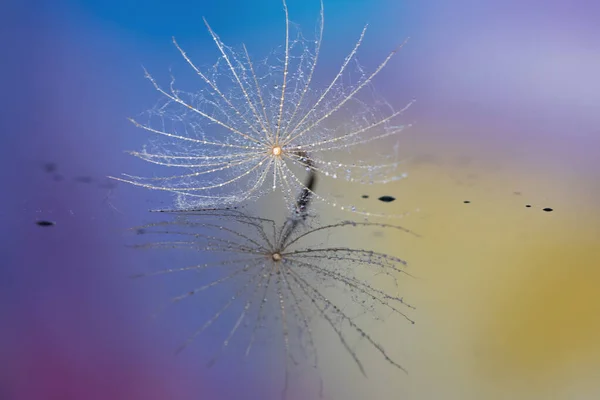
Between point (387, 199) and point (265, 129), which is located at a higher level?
point (265, 129)

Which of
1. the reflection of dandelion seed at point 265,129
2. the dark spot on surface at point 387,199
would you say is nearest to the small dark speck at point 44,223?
the reflection of dandelion seed at point 265,129

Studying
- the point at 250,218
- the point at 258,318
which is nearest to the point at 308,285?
the point at 258,318

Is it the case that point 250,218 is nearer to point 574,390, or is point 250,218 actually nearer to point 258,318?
point 258,318

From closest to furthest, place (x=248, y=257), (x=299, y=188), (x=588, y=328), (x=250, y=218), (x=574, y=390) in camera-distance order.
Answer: (x=574, y=390)
(x=588, y=328)
(x=248, y=257)
(x=250, y=218)
(x=299, y=188)

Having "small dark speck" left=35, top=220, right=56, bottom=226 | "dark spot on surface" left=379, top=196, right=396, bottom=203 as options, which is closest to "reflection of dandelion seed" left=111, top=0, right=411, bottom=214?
"dark spot on surface" left=379, top=196, right=396, bottom=203

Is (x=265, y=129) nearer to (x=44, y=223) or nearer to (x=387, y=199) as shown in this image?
(x=387, y=199)

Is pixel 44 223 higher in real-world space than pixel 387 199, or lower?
lower

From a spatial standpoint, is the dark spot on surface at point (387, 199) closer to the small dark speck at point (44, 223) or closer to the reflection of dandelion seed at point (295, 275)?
the reflection of dandelion seed at point (295, 275)

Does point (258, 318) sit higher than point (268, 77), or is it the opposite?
point (268, 77)

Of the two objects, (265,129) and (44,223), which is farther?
(265,129)

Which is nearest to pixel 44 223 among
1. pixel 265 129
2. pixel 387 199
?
pixel 265 129
